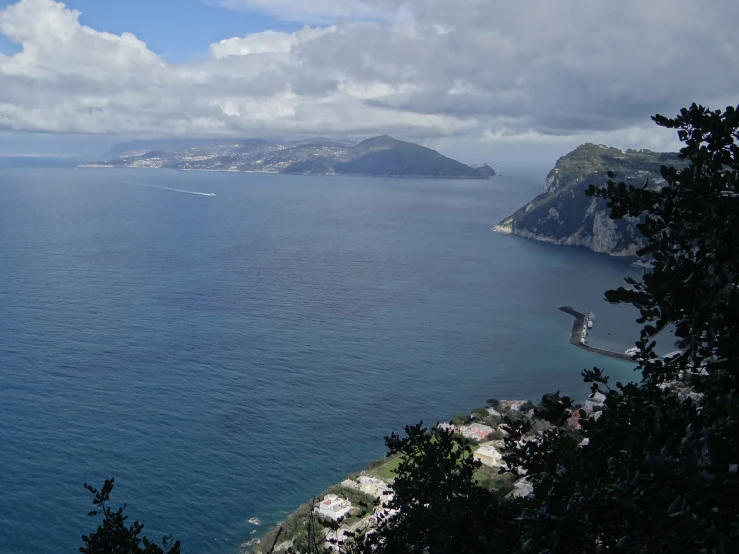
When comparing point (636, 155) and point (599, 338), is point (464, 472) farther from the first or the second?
point (636, 155)

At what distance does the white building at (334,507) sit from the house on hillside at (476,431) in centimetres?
770

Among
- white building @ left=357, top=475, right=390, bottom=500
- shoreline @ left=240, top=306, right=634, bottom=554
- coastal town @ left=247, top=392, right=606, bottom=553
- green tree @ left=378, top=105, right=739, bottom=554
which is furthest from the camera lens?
white building @ left=357, top=475, right=390, bottom=500

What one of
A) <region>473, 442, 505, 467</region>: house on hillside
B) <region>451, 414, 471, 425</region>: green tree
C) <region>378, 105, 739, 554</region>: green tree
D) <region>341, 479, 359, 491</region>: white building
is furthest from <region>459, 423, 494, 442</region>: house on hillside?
<region>378, 105, 739, 554</region>: green tree

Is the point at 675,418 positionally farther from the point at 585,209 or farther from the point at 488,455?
the point at 585,209

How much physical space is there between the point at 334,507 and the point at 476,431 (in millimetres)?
9514

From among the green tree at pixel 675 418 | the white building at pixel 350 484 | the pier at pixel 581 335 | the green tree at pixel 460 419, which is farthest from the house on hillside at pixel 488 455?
the green tree at pixel 675 418

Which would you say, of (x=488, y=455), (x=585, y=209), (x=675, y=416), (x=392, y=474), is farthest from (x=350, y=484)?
(x=585, y=209)

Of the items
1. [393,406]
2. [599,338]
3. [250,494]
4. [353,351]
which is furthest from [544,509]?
[599,338]

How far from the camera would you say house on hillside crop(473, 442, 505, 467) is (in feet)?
84.6

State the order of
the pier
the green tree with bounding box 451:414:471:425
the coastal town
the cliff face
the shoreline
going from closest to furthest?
1. the coastal town
2. the shoreline
3. the green tree with bounding box 451:414:471:425
4. the pier
5. the cliff face

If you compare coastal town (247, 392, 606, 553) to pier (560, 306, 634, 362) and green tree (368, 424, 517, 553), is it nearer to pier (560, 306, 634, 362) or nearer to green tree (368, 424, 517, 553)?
green tree (368, 424, 517, 553)

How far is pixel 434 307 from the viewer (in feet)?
170

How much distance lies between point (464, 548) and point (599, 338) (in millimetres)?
45783

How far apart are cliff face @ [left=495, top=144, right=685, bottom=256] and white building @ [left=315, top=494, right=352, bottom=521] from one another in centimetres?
6994
